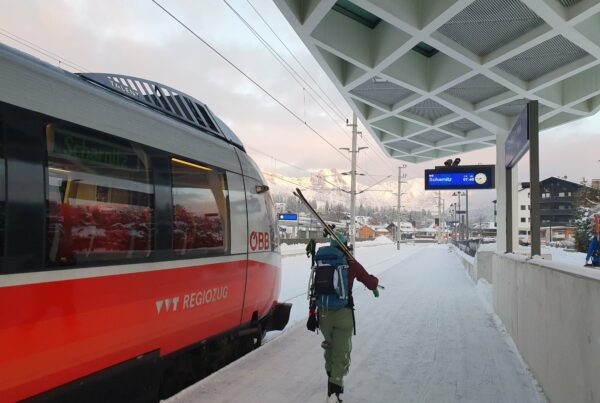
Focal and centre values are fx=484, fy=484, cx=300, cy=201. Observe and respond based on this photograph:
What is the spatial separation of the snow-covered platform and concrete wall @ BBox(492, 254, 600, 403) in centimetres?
41

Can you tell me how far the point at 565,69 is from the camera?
34.8ft

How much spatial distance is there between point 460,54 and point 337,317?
7606 mm

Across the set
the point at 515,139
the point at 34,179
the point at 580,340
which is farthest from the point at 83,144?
the point at 515,139

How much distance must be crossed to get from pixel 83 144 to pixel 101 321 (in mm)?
1306

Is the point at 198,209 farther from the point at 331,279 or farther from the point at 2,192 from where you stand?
the point at 2,192

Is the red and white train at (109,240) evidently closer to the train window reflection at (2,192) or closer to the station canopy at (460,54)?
the train window reflection at (2,192)

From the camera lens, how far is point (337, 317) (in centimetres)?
431

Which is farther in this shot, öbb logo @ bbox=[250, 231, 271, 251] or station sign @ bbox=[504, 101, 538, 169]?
öbb logo @ bbox=[250, 231, 271, 251]

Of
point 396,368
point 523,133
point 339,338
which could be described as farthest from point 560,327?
point 523,133

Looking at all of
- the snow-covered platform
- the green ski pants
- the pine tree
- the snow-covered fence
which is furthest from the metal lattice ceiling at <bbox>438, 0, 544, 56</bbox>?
the pine tree

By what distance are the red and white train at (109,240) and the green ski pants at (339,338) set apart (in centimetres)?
137

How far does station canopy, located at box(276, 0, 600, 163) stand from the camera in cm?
872

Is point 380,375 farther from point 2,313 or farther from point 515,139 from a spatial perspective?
point 515,139

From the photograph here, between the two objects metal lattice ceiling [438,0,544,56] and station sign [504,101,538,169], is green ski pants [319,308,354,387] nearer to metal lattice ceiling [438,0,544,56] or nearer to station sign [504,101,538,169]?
station sign [504,101,538,169]
